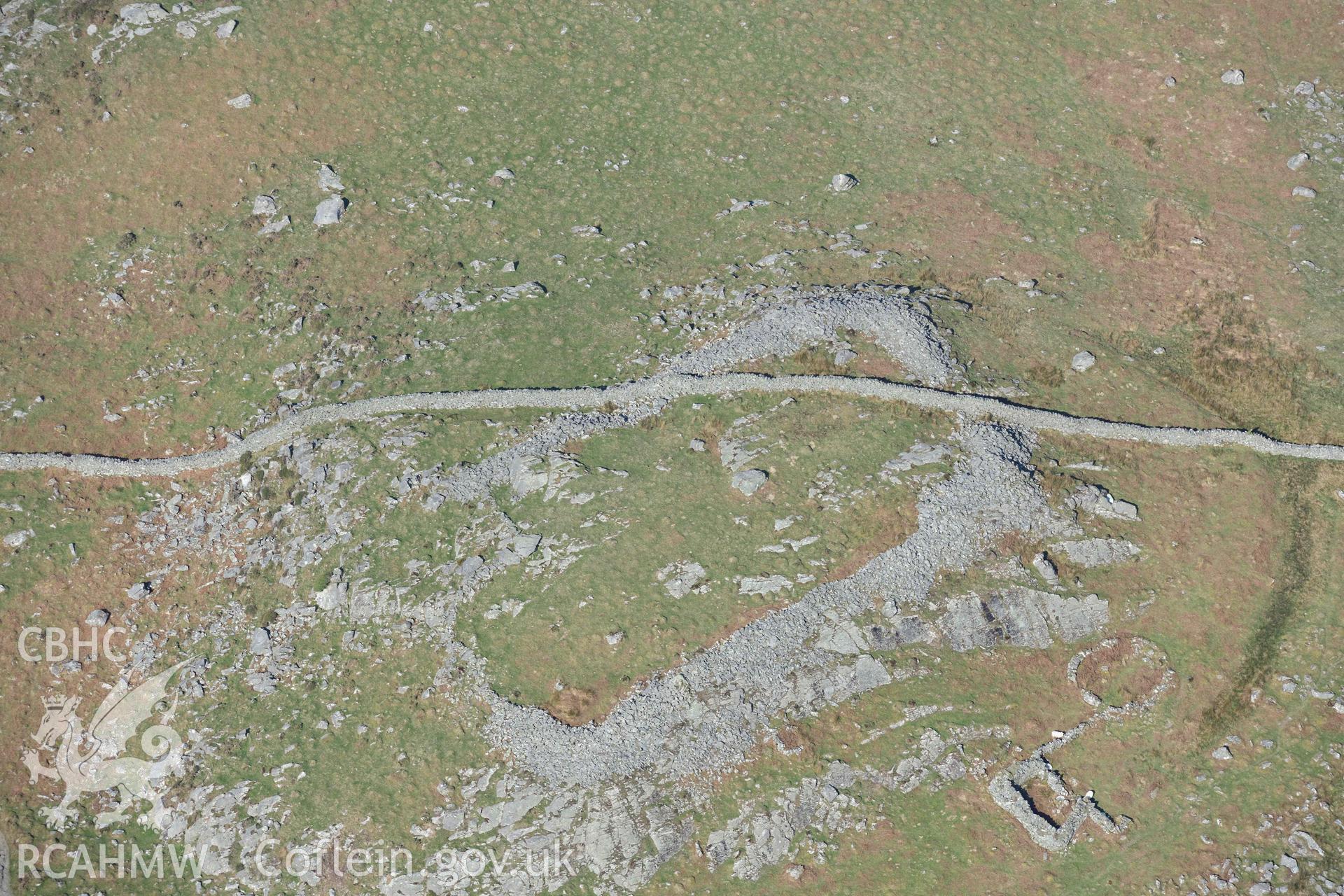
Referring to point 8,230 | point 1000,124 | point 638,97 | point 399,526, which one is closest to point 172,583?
point 399,526

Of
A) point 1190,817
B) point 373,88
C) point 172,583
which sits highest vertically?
point 373,88

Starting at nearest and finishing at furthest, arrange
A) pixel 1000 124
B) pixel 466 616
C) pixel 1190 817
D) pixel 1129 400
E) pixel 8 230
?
1. pixel 1190 817
2. pixel 466 616
3. pixel 1129 400
4. pixel 8 230
5. pixel 1000 124

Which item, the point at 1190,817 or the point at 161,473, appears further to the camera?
the point at 161,473

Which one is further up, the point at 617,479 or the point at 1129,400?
the point at 1129,400

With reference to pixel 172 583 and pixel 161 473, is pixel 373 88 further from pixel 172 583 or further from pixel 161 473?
pixel 172 583

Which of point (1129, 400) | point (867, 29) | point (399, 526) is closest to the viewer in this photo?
point (399, 526)

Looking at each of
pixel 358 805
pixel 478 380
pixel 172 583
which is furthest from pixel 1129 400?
pixel 172 583
